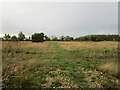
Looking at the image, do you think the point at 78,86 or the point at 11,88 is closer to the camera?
the point at 11,88

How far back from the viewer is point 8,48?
15.9 feet

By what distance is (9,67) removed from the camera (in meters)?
3.32

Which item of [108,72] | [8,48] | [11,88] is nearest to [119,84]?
[108,72]

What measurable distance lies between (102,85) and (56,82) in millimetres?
1499

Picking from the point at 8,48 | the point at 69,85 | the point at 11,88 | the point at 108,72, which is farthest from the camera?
the point at 8,48

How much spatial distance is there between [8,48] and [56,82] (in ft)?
10.9

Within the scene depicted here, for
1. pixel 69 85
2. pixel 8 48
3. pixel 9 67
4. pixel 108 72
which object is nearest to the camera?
pixel 69 85

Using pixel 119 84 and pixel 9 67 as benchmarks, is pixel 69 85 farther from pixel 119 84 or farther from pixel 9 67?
pixel 9 67

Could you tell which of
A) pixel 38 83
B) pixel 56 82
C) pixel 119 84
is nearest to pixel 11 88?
pixel 38 83

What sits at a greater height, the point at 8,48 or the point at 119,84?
the point at 8,48

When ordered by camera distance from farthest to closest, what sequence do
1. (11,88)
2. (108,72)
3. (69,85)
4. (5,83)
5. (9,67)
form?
1. (108,72)
2. (9,67)
3. (69,85)
4. (5,83)
5. (11,88)

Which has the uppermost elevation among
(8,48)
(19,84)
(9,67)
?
(8,48)

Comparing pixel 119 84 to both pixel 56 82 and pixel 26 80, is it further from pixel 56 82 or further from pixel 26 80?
pixel 26 80

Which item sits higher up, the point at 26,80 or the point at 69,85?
the point at 26,80
